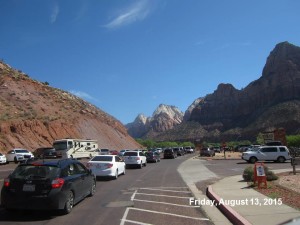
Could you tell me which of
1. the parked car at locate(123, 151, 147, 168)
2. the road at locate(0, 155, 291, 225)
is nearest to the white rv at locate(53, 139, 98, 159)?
the parked car at locate(123, 151, 147, 168)

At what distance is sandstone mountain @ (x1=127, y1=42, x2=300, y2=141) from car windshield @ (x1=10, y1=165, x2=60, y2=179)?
95736 mm

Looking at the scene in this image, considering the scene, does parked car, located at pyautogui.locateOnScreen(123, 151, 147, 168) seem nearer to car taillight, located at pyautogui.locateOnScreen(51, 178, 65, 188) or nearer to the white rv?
the white rv

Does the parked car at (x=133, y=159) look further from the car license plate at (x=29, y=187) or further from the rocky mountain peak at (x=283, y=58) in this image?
the rocky mountain peak at (x=283, y=58)

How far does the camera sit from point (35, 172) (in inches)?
461

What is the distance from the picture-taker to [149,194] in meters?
16.3

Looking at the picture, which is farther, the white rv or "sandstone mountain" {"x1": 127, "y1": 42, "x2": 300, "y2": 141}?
"sandstone mountain" {"x1": 127, "y1": 42, "x2": 300, "y2": 141}

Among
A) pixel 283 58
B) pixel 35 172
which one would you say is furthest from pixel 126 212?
pixel 283 58

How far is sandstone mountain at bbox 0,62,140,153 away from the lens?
207ft

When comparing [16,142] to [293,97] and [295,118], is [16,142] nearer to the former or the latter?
[295,118]

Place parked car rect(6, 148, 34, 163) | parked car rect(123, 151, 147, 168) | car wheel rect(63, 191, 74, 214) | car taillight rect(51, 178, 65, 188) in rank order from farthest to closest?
parked car rect(6, 148, 34, 163), parked car rect(123, 151, 147, 168), car wheel rect(63, 191, 74, 214), car taillight rect(51, 178, 65, 188)

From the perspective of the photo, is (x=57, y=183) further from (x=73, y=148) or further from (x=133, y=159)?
(x=73, y=148)

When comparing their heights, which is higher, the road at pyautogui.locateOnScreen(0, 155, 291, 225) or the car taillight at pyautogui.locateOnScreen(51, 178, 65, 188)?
the car taillight at pyautogui.locateOnScreen(51, 178, 65, 188)

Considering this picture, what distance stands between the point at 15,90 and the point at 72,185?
71.0 m

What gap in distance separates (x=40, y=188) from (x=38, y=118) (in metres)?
62.1
